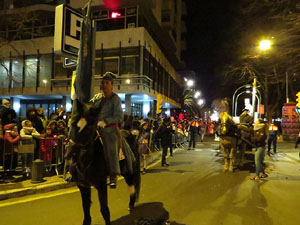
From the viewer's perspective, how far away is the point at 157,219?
470cm

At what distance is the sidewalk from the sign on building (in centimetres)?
384

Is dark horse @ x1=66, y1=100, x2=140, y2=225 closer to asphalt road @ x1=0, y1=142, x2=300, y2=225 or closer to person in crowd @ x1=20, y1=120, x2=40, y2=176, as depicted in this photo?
asphalt road @ x1=0, y1=142, x2=300, y2=225

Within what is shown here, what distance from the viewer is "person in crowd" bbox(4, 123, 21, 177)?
750 cm

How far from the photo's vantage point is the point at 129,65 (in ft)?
78.9

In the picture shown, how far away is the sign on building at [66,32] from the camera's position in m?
6.38

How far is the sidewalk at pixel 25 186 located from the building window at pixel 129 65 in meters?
17.3

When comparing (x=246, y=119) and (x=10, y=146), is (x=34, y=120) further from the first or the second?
(x=246, y=119)

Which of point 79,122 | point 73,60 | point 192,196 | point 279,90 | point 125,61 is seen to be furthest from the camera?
point 279,90

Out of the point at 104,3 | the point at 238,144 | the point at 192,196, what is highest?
the point at 104,3

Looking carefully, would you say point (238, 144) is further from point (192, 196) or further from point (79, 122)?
point (79, 122)

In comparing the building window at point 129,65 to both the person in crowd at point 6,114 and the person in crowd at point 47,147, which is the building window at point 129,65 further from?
the person in crowd at point 47,147

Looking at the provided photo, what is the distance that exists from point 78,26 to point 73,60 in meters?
1.08

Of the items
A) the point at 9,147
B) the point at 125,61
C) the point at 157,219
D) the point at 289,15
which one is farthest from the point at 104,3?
the point at 157,219

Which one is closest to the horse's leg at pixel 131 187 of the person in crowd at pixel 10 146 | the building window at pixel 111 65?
the person in crowd at pixel 10 146
